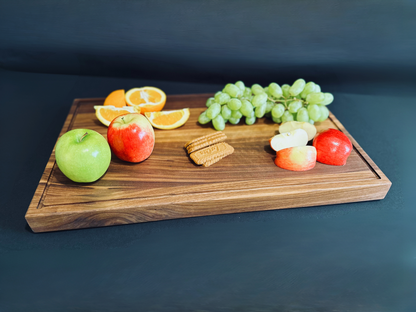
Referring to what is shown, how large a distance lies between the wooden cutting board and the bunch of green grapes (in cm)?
30

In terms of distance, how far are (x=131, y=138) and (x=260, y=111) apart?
926 millimetres

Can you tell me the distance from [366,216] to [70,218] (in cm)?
159

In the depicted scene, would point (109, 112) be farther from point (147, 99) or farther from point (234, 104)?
point (234, 104)

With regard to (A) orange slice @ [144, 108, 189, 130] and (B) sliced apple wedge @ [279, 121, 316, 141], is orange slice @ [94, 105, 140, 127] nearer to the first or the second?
(A) orange slice @ [144, 108, 189, 130]

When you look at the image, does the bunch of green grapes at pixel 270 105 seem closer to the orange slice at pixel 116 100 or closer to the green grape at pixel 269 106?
the green grape at pixel 269 106

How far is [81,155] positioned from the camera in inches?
65.9

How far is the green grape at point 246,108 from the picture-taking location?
87.7 inches

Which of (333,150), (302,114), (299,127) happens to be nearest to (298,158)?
(333,150)

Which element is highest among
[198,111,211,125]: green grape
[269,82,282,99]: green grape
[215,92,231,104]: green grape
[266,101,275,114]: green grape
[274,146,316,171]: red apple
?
[269,82,282,99]: green grape

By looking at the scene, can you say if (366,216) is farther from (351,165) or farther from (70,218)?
(70,218)

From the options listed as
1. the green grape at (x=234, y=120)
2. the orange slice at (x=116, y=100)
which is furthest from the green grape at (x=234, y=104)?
the orange slice at (x=116, y=100)

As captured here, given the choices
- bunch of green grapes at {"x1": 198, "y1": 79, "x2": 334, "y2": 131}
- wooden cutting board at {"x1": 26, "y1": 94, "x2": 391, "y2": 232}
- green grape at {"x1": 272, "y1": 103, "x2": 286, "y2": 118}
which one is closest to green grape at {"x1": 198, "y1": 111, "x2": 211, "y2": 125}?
bunch of green grapes at {"x1": 198, "y1": 79, "x2": 334, "y2": 131}

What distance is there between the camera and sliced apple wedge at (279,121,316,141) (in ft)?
6.98

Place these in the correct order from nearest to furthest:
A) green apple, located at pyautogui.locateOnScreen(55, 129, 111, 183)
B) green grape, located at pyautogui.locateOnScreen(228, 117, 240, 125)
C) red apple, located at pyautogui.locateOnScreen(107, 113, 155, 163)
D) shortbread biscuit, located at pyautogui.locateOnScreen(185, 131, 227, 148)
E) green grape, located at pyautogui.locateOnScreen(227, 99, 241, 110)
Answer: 1. green apple, located at pyautogui.locateOnScreen(55, 129, 111, 183)
2. red apple, located at pyautogui.locateOnScreen(107, 113, 155, 163)
3. shortbread biscuit, located at pyautogui.locateOnScreen(185, 131, 227, 148)
4. green grape, located at pyautogui.locateOnScreen(227, 99, 241, 110)
5. green grape, located at pyautogui.locateOnScreen(228, 117, 240, 125)
